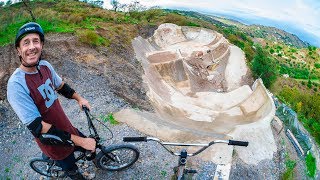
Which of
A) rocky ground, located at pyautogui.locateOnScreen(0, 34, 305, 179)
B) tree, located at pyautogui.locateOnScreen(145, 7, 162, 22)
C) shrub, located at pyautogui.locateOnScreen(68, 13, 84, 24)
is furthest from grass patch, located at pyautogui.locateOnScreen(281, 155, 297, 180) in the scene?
tree, located at pyautogui.locateOnScreen(145, 7, 162, 22)

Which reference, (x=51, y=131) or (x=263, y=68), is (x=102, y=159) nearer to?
(x=51, y=131)

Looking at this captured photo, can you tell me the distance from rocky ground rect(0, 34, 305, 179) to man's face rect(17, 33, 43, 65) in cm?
446

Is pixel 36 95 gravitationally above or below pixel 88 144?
above

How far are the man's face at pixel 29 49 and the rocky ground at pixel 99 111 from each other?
176 inches

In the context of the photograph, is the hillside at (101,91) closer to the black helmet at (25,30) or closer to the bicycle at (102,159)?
the bicycle at (102,159)

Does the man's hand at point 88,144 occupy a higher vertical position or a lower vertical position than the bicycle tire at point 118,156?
higher

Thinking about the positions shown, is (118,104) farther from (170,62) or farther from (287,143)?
(170,62)

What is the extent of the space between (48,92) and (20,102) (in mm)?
695

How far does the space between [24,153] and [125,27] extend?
25520 mm

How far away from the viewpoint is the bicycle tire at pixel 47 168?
7422 mm

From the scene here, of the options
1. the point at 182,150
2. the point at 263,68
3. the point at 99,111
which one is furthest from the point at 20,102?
the point at 263,68

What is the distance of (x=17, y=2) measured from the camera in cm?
5578

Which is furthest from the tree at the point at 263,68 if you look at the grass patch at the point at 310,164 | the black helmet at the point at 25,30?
the black helmet at the point at 25,30

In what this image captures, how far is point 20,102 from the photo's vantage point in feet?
15.5
